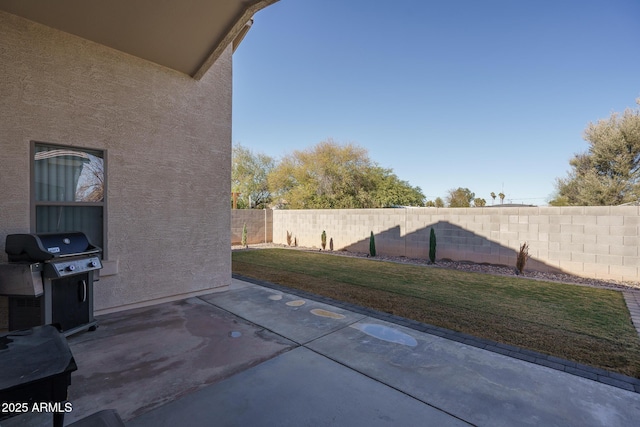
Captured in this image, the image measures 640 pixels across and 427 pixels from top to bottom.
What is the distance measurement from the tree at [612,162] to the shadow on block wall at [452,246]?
9.58 metres

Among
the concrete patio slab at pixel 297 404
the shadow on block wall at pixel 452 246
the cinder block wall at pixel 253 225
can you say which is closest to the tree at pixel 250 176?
the cinder block wall at pixel 253 225

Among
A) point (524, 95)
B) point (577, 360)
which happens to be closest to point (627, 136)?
point (524, 95)

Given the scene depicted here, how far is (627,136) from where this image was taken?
12703mm

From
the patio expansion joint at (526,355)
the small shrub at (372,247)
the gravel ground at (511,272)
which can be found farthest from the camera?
the small shrub at (372,247)

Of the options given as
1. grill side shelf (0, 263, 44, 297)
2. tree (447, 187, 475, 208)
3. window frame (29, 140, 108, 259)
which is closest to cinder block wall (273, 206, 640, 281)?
window frame (29, 140, 108, 259)

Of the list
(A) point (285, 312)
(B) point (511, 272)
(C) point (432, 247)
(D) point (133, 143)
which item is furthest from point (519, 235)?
(D) point (133, 143)

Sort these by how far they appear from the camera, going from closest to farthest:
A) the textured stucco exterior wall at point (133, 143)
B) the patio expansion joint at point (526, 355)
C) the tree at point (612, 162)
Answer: the patio expansion joint at point (526, 355), the textured stucco exterior wall at point (133, 143), the tree at point (612, 162)

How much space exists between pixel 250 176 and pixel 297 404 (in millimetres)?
23611

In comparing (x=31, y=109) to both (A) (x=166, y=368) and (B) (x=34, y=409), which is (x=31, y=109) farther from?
→ (B) (x=34, y=409)

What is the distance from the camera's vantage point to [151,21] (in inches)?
145

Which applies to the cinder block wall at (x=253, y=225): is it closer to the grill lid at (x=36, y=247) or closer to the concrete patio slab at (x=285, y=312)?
the concrete patio slab at (x=285, y=312)

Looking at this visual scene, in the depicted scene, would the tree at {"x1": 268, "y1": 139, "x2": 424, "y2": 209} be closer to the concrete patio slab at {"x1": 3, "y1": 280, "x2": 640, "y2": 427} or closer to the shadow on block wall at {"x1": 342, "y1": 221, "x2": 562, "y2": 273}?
the shadow on block wall at {"x1": 342, "y1": 221, "x2": 562, "y2": 273}

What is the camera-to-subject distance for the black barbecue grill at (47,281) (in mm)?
2936

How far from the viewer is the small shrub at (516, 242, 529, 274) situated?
750 centimetres
